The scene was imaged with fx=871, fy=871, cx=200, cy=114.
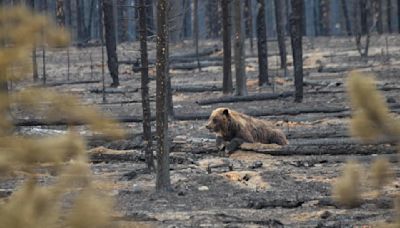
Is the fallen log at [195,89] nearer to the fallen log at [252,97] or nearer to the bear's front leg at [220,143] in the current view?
the fallen log at [252,97]

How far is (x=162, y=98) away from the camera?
41.7 ft

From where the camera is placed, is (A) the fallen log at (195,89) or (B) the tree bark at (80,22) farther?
(B) the tree bark at (80,22)

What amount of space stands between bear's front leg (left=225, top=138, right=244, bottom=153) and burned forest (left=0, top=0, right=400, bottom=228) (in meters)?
0.02

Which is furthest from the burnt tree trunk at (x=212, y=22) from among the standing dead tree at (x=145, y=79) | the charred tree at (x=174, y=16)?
the standing dead tree at (x=145, y=79)

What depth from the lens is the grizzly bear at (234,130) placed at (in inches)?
631

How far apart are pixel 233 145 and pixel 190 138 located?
5.41 ft

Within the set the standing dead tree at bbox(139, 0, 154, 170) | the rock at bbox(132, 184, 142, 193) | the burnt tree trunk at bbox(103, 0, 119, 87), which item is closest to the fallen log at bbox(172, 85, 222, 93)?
the burnt tree trunk at bbox(103, 0, 119, 87)

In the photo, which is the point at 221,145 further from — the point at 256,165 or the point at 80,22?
the point at 80,22

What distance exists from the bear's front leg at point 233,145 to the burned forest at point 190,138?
0.02 meters

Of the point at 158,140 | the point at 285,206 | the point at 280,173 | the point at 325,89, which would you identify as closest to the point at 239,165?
the point at 280,173

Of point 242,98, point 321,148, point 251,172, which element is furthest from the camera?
point 242,98

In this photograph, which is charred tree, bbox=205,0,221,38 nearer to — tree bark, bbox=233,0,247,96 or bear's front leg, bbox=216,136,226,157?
tree bark, bbox=233,0,247,96

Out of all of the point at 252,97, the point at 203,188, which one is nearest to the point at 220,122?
the point at 203,188

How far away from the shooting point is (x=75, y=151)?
3727 mm
